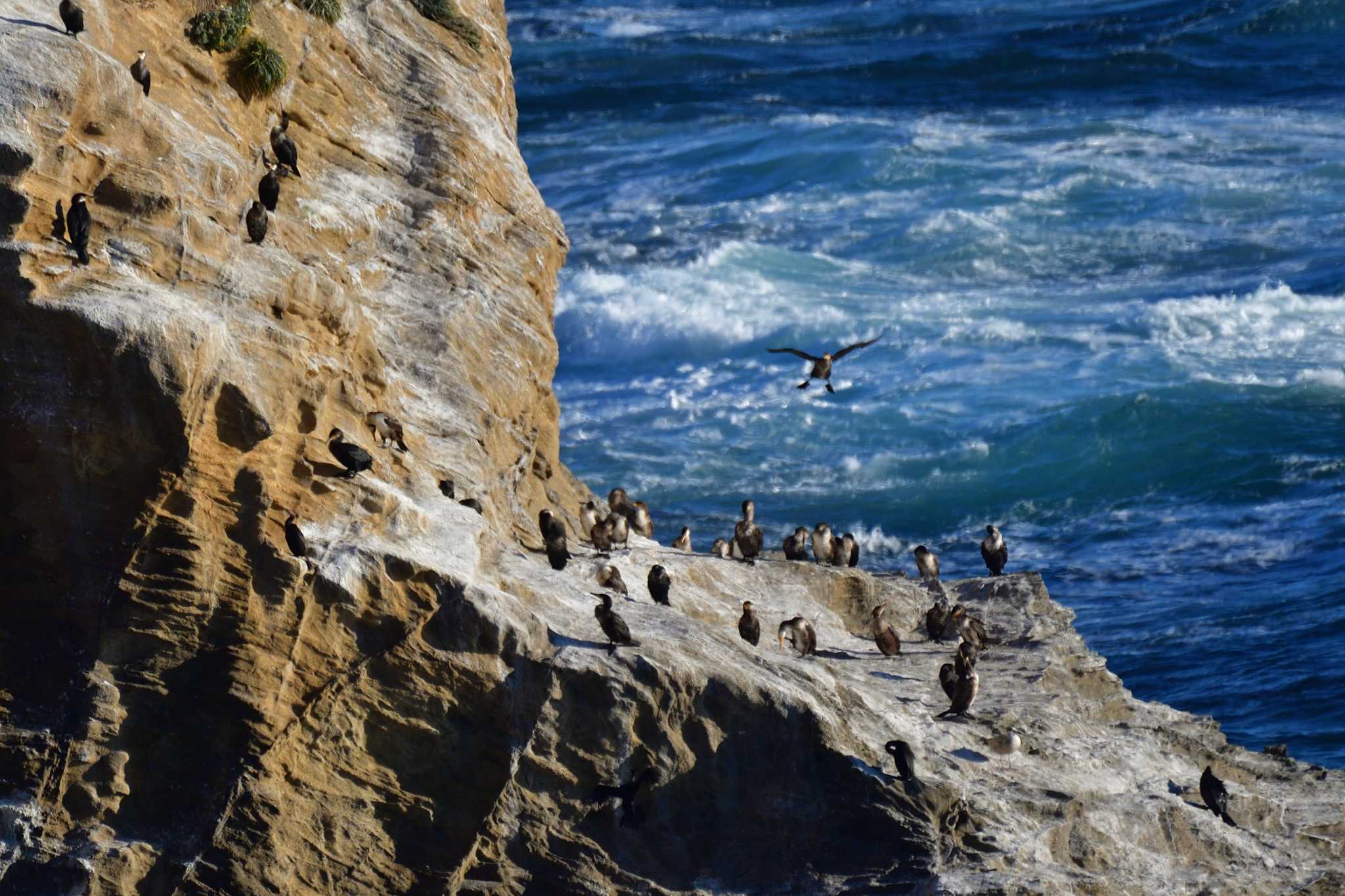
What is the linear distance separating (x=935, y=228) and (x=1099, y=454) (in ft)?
43.9

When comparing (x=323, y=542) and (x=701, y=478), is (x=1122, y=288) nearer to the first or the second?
(x=701, y=478)

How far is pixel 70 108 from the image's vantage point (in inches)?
552

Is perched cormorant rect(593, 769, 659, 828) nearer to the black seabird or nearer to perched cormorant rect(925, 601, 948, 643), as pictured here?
the black seabird

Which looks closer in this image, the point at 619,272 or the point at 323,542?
the point at 323,542

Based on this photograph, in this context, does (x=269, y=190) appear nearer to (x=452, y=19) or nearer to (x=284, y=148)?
(x=284, y=148)

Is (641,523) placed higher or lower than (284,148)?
lower

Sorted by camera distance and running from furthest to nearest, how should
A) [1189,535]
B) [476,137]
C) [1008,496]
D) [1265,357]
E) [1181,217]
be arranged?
[1181,217], [1265,357], [1008,496], [1189,535], [476,137]

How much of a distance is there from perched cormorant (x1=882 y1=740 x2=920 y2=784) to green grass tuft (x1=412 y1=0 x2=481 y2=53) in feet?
32.9

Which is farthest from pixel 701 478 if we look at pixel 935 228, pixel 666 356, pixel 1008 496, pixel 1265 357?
pixel 935 228

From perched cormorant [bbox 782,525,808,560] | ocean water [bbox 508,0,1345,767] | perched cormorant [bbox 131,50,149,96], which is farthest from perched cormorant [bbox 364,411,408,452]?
ocean water [bbox 508,0,1345,767]

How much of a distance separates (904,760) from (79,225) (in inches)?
296

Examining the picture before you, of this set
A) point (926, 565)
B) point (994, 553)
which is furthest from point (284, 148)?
point (994, 553)

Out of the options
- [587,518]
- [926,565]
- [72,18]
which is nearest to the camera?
[72,18]

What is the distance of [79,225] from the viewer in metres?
13.4
